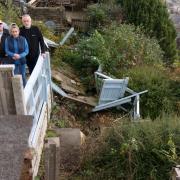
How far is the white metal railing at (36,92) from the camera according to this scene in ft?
20.6

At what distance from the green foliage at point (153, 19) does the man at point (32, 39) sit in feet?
26.5

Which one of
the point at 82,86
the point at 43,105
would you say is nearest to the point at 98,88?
the point at 82,86

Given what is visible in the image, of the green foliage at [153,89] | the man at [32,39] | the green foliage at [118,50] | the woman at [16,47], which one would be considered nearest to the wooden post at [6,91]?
the woman at [16,47]

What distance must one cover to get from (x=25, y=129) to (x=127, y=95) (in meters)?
6.12

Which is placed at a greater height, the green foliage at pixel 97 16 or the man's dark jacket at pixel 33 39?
the man's dark jacket at pixel 33 39

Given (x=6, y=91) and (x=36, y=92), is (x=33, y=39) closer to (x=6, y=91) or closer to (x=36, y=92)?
(x=36, y=92)

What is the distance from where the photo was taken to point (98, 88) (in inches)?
429

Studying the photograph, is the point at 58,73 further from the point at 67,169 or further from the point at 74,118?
the point at 67,169

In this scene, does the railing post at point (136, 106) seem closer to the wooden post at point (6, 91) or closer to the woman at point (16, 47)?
the woman at point (16, 47)

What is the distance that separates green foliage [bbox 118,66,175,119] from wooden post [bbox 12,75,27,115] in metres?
5.09

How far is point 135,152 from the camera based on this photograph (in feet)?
23.1

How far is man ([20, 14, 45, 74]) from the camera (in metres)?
7.84

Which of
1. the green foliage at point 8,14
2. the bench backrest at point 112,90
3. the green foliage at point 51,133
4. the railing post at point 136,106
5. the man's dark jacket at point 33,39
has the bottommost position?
the railing post at point 136,106

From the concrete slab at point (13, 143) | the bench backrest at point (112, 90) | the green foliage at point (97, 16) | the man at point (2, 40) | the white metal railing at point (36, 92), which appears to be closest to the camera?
the concrete slab at point (13, 143)
